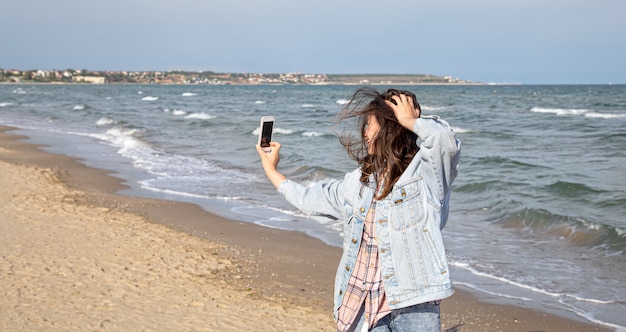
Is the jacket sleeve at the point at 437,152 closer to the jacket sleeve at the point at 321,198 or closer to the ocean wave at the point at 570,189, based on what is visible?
the jacket sleeve at the point at 321,198

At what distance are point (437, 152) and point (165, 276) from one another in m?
4.39

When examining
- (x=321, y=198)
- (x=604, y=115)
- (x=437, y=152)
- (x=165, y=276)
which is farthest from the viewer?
(x=604, y=115)

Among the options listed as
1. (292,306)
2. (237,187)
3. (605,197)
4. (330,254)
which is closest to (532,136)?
(605,197)

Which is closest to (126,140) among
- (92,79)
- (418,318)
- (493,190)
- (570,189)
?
(493,190)

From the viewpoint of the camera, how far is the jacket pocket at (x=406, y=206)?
8.89 feet

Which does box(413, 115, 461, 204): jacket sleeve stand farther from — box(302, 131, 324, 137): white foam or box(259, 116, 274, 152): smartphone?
box(302, 131, 324, 137): white foam

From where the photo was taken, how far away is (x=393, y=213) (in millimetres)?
2729

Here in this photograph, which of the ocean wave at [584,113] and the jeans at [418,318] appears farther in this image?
the ocean wave at [584,113]

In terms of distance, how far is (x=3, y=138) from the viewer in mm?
21672

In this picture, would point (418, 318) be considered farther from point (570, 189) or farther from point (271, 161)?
point (570, 189)

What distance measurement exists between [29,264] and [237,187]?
6947 mm

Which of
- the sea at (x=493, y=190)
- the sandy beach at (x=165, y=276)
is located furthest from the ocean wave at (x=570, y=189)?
the sandy beach at (x=165, y=276)

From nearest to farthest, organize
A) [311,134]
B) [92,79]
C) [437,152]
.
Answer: [437,152]
[311,134]
[92,79]

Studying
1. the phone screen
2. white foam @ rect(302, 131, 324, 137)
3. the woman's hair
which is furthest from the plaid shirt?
white foam @ rect(302, 131, 324, 137)
